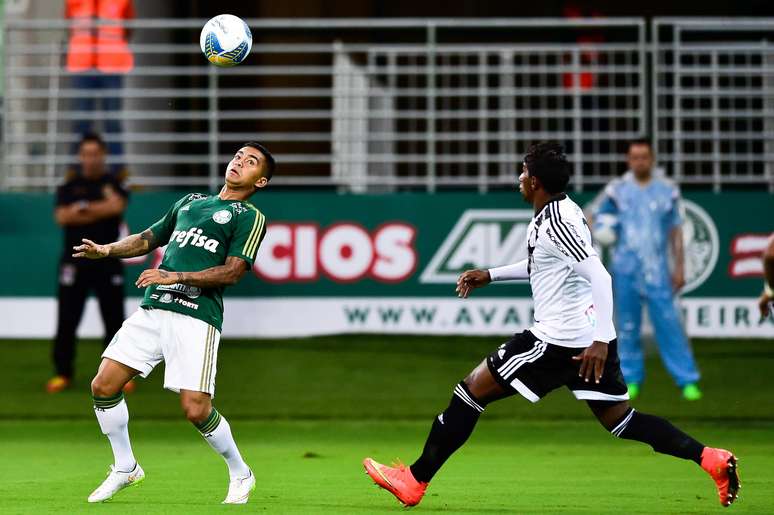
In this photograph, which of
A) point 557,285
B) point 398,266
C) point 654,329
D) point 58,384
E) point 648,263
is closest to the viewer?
point 557,285

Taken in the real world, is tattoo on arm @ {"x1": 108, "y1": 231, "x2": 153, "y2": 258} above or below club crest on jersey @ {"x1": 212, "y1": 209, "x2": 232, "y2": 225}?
below

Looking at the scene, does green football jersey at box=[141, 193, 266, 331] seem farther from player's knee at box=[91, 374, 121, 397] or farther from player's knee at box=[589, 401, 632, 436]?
player's knee at box=[589, 401, 632, 436]

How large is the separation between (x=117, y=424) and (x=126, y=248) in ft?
3.66

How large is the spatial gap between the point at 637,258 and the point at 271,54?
844 centimetres

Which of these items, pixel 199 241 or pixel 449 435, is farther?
pixel 199 241

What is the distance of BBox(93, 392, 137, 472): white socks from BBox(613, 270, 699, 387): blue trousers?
22.1ft

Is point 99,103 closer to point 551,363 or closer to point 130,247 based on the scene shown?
point 130,247

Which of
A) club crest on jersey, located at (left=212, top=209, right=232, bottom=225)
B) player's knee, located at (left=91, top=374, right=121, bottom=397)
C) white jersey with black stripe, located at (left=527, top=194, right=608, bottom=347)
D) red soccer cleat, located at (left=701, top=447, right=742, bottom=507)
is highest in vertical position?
club crest on jersey, located at (left=212, top=209, right=232, bottom=225)

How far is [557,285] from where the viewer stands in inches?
338

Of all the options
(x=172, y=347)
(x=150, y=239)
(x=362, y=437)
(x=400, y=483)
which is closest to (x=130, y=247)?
(x=150, y=239)

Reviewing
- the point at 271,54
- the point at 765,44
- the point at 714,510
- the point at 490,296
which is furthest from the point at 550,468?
the point at 271,54

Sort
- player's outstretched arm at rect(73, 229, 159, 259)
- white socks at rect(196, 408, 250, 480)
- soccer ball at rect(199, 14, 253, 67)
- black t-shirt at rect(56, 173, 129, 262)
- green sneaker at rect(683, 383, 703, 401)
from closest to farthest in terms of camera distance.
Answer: white socks at rect(196, 408, 250, 480)
player's outstretched arm at rect(73, 229, 159, 259)
soccer ball at rect(199, 14, 253, 67)
green sneaker at rect(683, 383, 703, 401)
black t-shirt at rect(56, 173, 129, 262)

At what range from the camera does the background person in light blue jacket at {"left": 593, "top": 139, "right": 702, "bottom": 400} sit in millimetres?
14305

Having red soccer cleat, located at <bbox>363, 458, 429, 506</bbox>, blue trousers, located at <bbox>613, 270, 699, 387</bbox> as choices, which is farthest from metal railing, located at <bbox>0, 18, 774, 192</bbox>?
red soccer cleat, located at <bbox>363, 458, 429, 506</bbox>
